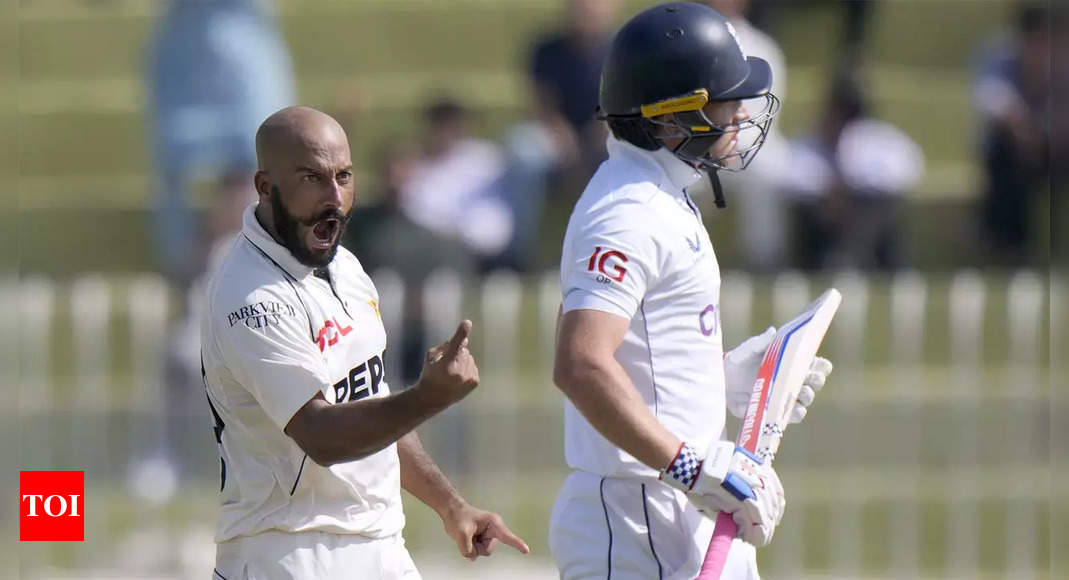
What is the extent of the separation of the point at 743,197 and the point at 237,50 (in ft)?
10.5

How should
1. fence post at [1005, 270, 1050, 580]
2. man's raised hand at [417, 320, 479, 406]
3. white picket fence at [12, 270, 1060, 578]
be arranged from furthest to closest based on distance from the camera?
fence post at [1005, 270, 1050, 580] → white picket fence at [12, 270, 1060, 578] → man's raised hand at [417, 320, 479, 406]

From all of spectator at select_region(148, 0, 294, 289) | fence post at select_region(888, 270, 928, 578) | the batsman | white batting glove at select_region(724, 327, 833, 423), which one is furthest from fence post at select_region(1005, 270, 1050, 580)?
the batsman

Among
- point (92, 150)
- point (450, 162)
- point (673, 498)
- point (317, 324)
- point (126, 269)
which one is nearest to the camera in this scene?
point (317, 324)

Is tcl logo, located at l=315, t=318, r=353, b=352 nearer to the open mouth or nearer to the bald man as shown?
the bald man

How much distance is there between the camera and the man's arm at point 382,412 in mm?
3809

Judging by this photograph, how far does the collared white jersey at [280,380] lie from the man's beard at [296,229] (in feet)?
0.07

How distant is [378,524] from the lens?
4379mm

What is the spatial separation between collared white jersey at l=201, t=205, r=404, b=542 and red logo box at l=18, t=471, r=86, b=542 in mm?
2464

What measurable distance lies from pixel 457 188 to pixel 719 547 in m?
6.06

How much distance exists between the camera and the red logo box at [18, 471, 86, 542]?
678 centimetres

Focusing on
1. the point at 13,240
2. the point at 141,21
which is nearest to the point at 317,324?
the point at 13,240

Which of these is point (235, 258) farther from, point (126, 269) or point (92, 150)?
point (92, 150)

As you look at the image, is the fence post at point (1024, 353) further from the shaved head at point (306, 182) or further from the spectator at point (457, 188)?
→ the shaved head at point (306, 182)

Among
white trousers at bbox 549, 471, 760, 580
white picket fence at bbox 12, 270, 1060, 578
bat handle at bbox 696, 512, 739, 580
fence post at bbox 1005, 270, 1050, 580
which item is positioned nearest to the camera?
bat handle at bbox 696, 512, 739, 580
